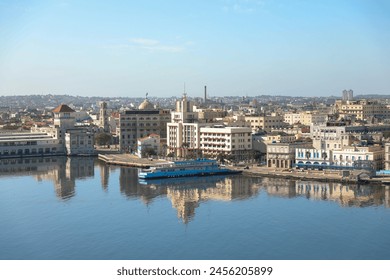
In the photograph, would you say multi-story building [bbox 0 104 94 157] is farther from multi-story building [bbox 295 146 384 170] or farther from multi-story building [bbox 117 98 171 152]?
multi-story building [bbox 295 146 384 170]

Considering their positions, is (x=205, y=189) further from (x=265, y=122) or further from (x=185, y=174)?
(x=265, y=122)

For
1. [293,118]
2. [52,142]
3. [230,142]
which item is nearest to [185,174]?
[230,142]

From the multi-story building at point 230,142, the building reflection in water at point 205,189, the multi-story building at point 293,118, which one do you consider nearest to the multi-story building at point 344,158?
the building reflection in water at point 205,189

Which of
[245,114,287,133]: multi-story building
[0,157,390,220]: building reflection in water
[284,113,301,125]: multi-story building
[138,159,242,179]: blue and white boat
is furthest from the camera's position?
[284,113,301,125]: multi-story building

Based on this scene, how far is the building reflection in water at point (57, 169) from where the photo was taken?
12531mm

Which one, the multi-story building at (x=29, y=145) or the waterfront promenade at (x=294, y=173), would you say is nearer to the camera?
the waterfront promenade at (x=294, y=173)

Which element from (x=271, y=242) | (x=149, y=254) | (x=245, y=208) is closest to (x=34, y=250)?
(x=149, y=254)

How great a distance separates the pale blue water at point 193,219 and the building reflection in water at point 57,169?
13cm

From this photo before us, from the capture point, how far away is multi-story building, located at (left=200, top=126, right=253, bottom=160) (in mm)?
15922

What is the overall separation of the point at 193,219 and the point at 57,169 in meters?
7.12

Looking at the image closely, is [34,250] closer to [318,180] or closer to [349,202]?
[349,202]

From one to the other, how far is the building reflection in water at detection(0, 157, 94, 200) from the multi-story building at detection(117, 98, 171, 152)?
1.54 m

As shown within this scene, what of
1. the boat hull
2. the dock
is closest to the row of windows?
the dock

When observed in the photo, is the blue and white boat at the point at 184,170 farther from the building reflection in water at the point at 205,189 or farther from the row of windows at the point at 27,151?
the row of windows at the point at 27,151
